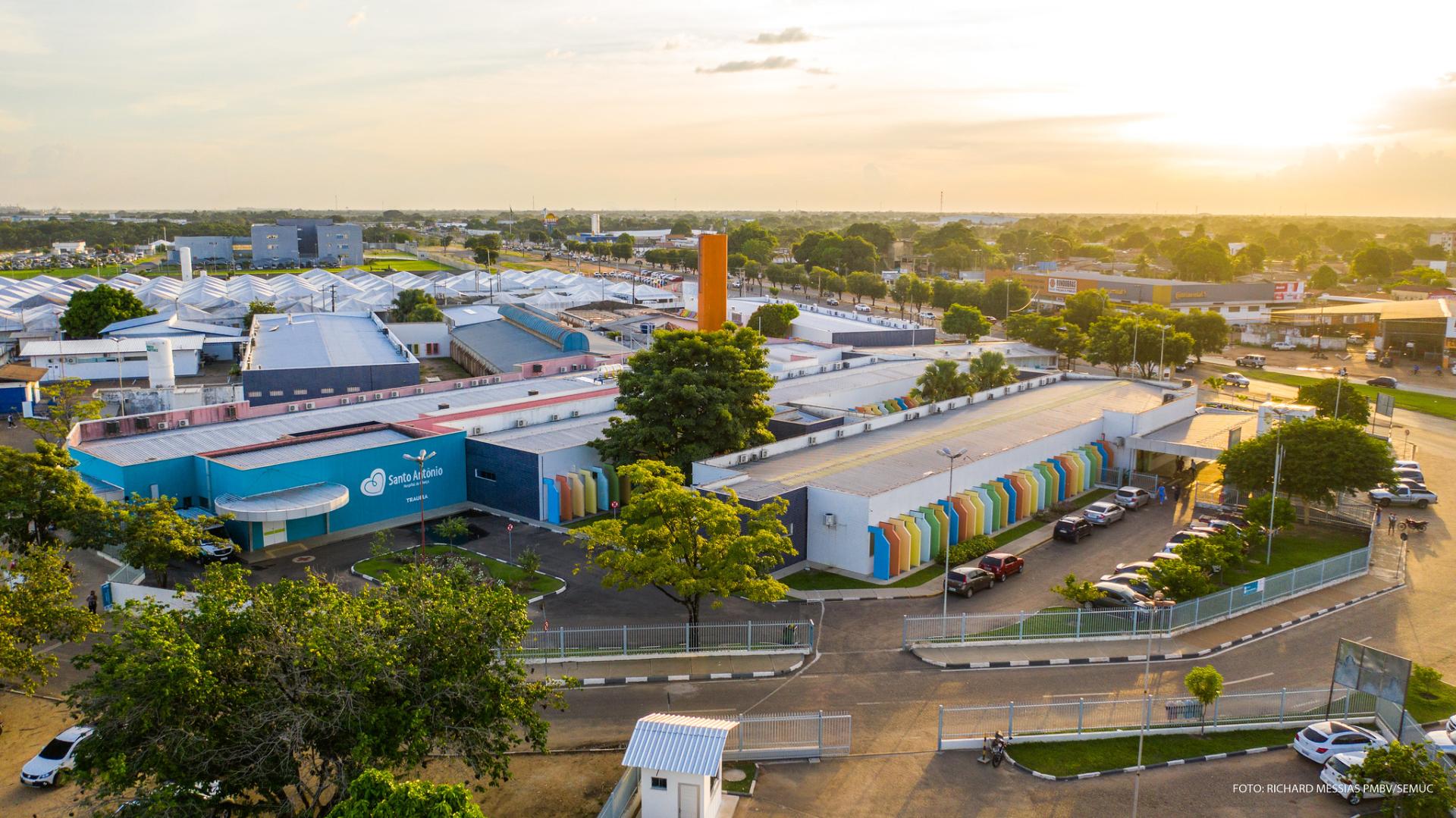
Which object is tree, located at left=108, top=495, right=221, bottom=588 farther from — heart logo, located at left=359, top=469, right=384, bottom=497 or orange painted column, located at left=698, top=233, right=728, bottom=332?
orange painted column, located at left=698, top=233, right=728, bottom=332

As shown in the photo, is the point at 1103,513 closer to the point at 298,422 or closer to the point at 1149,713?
the point at 1149,713

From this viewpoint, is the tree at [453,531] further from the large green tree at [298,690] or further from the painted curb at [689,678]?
the large green tree at [298,690]

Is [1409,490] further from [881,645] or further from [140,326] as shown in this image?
[140,326]

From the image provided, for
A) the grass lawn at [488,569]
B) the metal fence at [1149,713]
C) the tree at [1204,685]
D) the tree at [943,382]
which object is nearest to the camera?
the tree at [1204,685]

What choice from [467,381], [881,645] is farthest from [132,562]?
[467,381]

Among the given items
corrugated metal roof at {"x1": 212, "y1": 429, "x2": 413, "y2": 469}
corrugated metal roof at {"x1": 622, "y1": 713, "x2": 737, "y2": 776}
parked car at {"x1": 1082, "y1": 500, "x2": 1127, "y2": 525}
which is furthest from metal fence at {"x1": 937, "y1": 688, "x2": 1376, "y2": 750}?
corrugated metal roof at {"x1": 212, "y1": 429, "x2": 413, "y2": 469}

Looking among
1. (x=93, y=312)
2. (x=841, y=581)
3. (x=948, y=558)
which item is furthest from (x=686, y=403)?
(x=93, y=312)

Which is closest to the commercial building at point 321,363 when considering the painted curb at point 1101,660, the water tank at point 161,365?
the water tank at point 161,365
